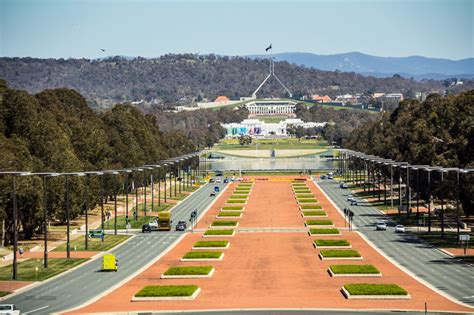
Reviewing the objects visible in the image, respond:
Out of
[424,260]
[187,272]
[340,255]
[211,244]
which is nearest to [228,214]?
[211,244]

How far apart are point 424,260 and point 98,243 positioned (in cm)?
3409

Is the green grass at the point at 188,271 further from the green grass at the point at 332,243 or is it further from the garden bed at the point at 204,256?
the green grass at the point at 332,243

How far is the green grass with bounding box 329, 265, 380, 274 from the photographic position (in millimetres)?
80494

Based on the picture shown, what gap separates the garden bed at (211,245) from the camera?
330ft

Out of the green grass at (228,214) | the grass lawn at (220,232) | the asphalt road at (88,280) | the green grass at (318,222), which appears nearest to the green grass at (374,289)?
the asphalt road at (88,280)

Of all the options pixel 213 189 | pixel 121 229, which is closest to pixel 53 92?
pixel 213 189

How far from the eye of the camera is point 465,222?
122312 mm

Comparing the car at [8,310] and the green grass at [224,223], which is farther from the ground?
the car at [8,310]

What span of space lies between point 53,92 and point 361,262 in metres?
102

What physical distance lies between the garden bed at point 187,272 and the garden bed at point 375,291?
12985 millimetres

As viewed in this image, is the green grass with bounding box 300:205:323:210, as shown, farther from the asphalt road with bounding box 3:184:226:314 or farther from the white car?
the asphalt road with bounding box 3:184:226:314

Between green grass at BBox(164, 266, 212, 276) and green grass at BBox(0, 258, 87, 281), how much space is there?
29.7 ft

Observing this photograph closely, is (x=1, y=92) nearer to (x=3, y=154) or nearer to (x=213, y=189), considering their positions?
(x=3, y=154)

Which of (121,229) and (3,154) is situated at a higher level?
(3,154)
